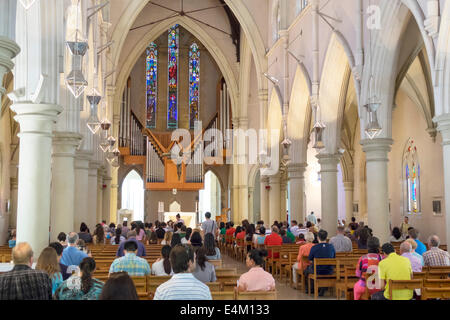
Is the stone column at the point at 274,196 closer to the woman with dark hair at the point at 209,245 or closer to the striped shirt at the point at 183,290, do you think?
the woman with dark hair at the point at 209,245

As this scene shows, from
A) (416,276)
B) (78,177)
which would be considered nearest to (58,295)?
(416,276)

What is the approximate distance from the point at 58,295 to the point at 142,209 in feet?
106

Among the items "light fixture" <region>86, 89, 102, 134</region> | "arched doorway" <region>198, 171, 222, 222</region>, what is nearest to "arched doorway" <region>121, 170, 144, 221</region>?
"arched doorway" <region>198, 171, 222, 222</region>

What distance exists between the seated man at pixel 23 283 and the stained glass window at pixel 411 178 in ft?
59.9

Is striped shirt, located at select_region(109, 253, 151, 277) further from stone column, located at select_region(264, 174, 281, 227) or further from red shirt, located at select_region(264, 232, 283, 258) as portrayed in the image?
stone column, located at select_region(264, 174, 281, 227)

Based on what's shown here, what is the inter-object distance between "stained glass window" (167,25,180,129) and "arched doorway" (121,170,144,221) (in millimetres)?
4590

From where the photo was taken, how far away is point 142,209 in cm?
3653

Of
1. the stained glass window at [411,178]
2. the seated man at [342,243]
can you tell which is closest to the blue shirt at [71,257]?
the seated man at [342,243]

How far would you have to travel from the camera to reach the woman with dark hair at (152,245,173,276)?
695cm

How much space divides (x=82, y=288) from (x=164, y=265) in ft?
8.50

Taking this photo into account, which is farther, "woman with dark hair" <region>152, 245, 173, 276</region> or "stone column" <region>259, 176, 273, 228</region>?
"stone column" <region>259, 176, 273, 228</region>

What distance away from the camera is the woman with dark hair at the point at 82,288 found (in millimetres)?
4449
